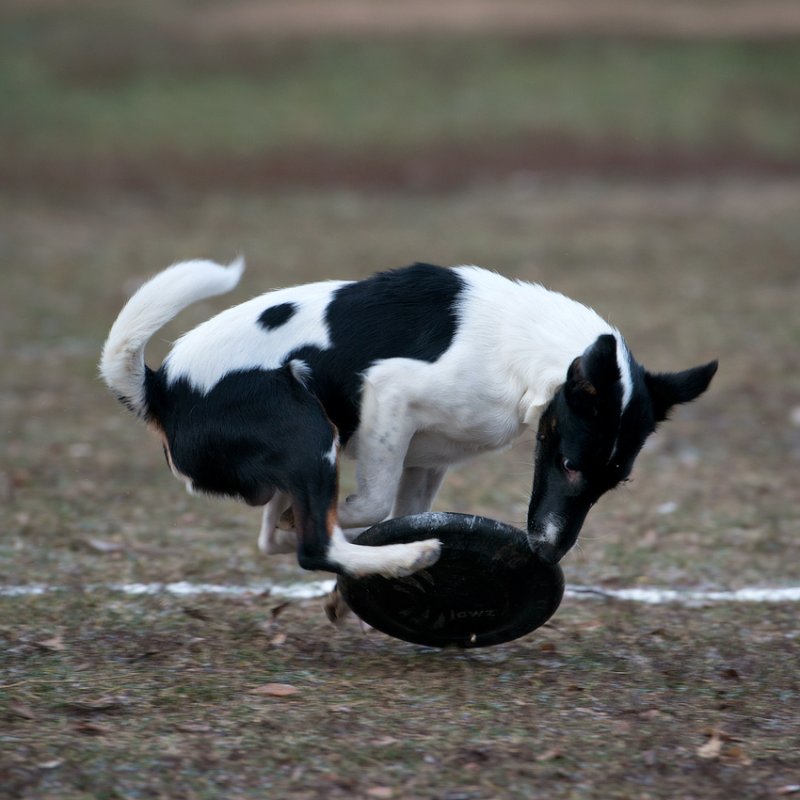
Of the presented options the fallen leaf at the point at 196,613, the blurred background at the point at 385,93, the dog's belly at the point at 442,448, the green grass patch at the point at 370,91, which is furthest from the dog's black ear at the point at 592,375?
the green grass patch at the point at 370,91

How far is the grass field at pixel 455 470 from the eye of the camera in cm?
392

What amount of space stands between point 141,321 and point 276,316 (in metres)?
0.48

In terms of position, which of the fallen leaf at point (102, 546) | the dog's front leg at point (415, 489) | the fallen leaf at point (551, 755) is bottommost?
the fallen leaf at point (551, 755)

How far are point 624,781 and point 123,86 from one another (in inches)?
712

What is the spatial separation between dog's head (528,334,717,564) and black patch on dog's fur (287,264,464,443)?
0.51 metres

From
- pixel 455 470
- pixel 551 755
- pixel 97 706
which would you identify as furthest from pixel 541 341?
pixel 455 470

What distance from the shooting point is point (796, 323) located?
10.4 meters

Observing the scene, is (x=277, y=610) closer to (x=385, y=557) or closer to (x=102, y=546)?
(x=385, y=557)

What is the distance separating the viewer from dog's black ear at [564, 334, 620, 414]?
427 cm

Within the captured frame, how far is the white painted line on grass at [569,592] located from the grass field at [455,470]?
3.4 inches

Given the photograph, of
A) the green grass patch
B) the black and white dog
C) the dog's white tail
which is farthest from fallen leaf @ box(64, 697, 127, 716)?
the green grass patch

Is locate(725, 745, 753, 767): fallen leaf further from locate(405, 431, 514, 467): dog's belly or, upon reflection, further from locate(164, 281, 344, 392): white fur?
locate(164, 281, 344, 392): white fur

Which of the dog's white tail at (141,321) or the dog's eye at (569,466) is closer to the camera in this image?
the dog's eye at (569,466)

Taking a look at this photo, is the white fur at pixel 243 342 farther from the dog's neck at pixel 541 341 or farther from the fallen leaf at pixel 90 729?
the fallen leaf at pixel 90 729
